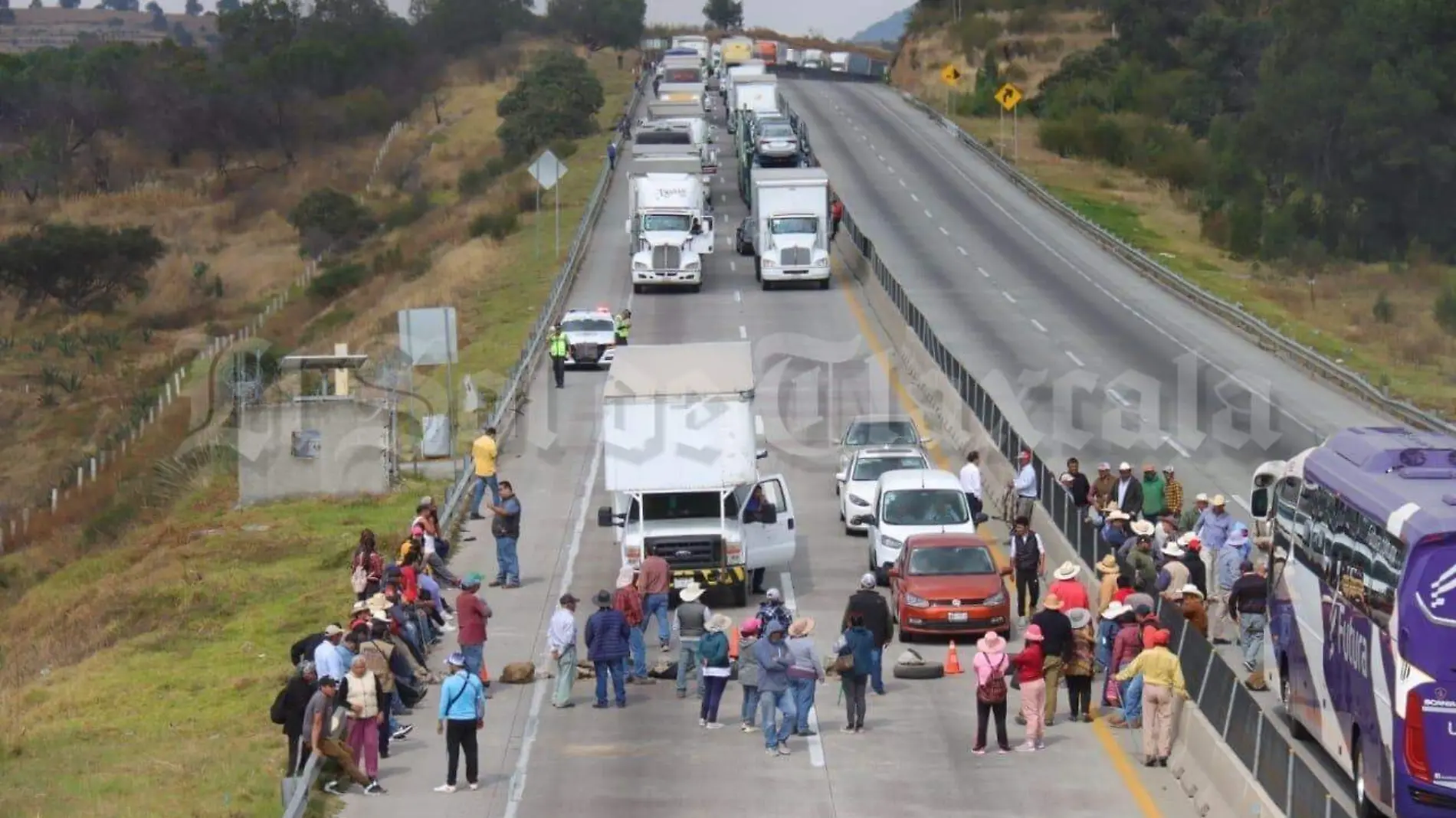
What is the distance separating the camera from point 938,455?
124 ft

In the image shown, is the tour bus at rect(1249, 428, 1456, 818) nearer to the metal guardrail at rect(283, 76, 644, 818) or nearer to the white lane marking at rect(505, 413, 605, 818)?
the white lane marking at rect(505, 413, 605, 818)

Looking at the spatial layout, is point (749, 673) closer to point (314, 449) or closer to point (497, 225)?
point (314, 449)

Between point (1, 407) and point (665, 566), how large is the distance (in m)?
53.0

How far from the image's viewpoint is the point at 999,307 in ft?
182

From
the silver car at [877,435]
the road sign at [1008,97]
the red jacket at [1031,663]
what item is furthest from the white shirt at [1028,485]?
the road sign at [1008,97]

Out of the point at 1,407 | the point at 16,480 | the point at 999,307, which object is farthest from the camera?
the point at 1,407

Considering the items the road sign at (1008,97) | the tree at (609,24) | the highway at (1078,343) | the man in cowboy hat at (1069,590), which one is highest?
the tree at (609,24)

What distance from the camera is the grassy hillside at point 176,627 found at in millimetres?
20375

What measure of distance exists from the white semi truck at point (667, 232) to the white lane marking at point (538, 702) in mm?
20683

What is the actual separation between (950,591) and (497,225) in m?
56.5

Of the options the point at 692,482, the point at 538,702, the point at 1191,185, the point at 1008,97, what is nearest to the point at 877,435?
the point at 692,482

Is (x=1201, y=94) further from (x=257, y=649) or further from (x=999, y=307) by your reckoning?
(x=257, y=649)

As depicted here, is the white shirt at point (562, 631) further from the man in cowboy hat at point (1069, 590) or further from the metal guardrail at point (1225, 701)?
the metal guardrail at point (1225, 701)

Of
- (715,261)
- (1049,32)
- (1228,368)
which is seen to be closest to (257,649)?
(1228,368)
